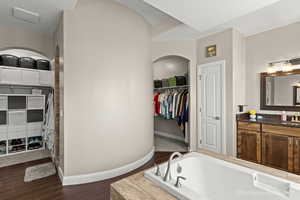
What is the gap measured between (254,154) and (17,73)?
4.72 meters

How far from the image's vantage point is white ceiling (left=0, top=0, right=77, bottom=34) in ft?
6.98

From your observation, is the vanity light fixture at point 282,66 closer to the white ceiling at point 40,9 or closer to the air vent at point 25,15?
the white ceiling at point 40,9

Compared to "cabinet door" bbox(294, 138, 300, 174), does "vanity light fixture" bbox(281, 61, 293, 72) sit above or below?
above

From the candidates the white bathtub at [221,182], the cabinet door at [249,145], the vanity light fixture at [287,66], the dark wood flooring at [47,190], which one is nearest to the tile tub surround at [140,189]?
the white bathtub at [221,182]

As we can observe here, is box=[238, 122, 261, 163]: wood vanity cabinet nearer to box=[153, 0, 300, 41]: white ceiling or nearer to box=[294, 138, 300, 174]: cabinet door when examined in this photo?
box=[294, 138, 300, 174]: cabinet door

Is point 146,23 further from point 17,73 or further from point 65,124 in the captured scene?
point 17,73

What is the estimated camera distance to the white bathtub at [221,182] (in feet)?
4.07

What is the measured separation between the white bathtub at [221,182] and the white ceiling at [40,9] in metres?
2.42

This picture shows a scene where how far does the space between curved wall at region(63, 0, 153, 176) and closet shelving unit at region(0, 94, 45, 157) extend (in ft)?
5.52

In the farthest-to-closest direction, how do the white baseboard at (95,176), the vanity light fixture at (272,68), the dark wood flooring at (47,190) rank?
the vanity light fixture at (272,68)
the white baseboard at (95,176)
the dark wood flooring at (47,190)

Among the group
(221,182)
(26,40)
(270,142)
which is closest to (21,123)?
(26,40)

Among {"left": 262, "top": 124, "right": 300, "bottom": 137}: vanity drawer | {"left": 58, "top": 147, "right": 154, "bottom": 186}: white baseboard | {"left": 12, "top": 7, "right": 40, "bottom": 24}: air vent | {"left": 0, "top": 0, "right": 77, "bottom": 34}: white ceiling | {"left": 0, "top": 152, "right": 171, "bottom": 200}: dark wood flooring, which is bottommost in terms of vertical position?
{"left": 0, "top": 152, "right": 171, "bottom": 200}: dark wood flooring

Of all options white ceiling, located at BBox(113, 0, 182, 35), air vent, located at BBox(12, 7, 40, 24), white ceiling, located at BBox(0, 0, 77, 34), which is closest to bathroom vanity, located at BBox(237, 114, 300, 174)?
white ceiling, located at BBox(113, 0, 182, 35)

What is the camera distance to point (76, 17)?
2.33m
